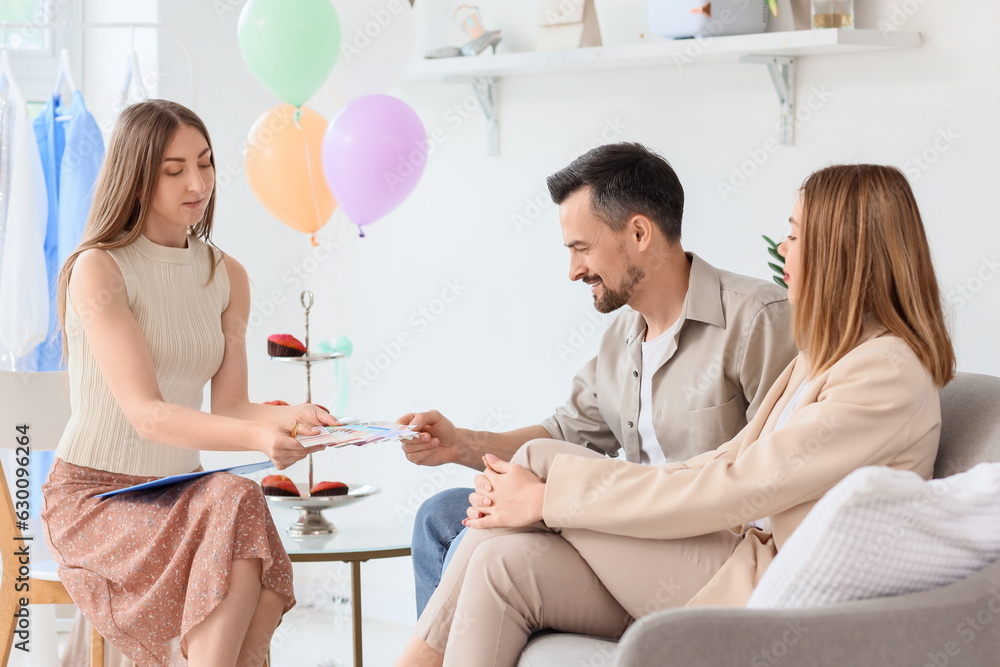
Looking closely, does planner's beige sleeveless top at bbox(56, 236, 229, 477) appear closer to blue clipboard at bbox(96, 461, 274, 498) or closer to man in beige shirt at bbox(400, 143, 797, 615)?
blue clipboard at bbox(96, 461, 274, 498)

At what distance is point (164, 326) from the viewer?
195 centimetres

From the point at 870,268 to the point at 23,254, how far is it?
210cm

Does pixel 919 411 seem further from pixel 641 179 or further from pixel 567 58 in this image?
pixel 567 58

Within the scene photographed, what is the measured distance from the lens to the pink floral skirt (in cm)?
171

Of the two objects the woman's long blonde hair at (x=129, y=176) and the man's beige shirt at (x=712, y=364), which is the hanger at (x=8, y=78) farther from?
the man's beige shirt at (x=712, y=364)

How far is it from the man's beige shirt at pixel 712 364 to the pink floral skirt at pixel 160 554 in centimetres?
71

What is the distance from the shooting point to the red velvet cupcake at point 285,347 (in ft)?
7.47

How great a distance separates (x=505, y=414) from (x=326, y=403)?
2.34ft

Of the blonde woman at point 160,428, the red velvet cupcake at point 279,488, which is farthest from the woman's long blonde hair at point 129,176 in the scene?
the red velvet cupcake at point 279,488

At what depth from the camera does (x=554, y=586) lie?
1.45 meters

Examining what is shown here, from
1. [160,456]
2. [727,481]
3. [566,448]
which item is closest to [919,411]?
[727,481]

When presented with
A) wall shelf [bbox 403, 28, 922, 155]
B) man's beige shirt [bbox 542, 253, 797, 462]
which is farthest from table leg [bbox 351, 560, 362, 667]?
wall shelf [bbox 403, 28, 922, 155]

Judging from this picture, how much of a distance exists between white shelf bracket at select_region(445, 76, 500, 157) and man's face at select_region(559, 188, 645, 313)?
1.07m

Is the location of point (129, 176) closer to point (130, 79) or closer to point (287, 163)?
point (287, 163)
